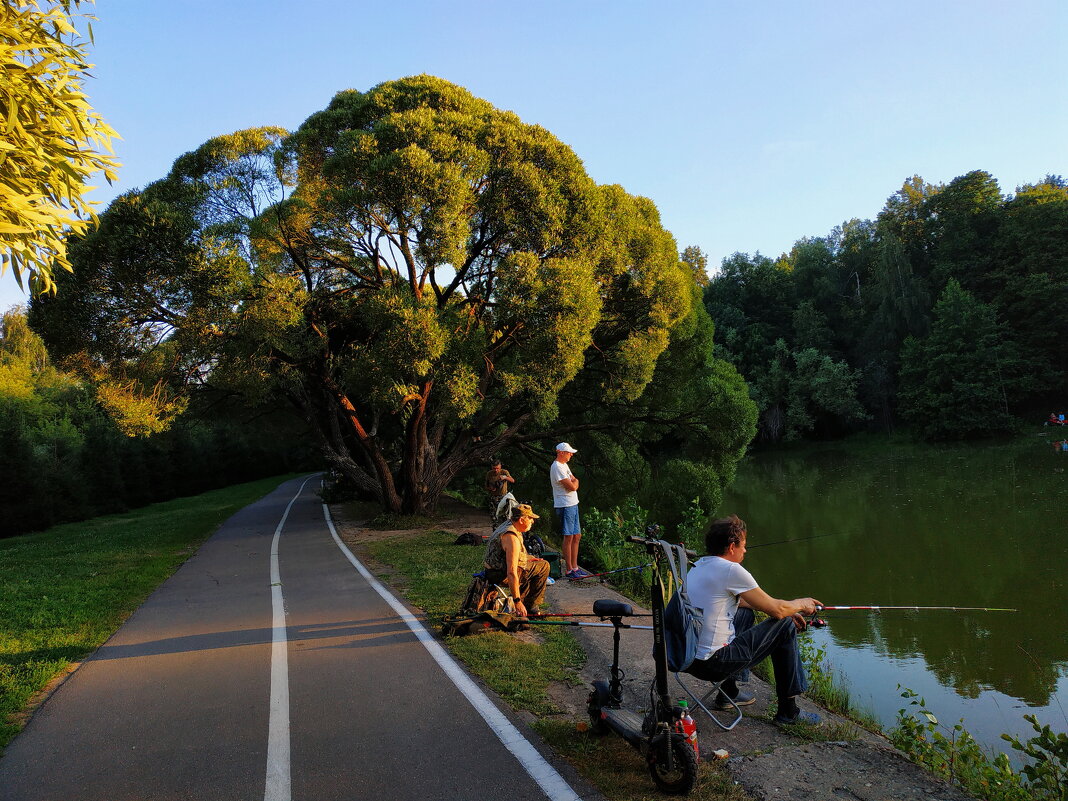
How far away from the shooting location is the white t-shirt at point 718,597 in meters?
4.28

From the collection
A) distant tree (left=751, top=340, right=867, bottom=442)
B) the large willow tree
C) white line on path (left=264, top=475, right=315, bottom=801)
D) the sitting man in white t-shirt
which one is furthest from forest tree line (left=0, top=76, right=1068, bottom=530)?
distant tree (left=751, top=340, right=867, bottom=442)

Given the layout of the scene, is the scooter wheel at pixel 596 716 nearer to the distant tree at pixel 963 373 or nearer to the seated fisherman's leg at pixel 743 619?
the seated fisherman's leg at pixel 743 619

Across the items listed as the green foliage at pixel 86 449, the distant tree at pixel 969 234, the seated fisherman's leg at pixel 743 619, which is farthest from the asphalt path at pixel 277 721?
the distant tree at pixel 969 234

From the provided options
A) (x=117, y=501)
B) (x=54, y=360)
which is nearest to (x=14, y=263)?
(x=54, y=360)

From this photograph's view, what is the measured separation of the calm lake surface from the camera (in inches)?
310

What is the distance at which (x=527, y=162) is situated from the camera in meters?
15.7

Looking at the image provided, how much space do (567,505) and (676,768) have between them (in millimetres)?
5610

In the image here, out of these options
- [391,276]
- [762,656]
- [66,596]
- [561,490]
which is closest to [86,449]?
[391,276]

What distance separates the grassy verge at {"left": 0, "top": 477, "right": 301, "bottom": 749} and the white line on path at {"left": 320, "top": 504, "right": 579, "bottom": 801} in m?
3.25

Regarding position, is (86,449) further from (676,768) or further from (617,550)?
(676,768)

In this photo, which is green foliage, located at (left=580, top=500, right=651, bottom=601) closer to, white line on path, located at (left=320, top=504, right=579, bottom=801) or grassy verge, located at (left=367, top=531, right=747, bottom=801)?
grassy verge, located at (left=367, top=531, right=747, bottom=801)

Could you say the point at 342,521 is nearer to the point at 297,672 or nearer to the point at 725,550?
the point at 297,672

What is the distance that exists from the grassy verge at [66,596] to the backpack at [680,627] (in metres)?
4.82

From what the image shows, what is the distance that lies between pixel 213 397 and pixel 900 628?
20017 mm
